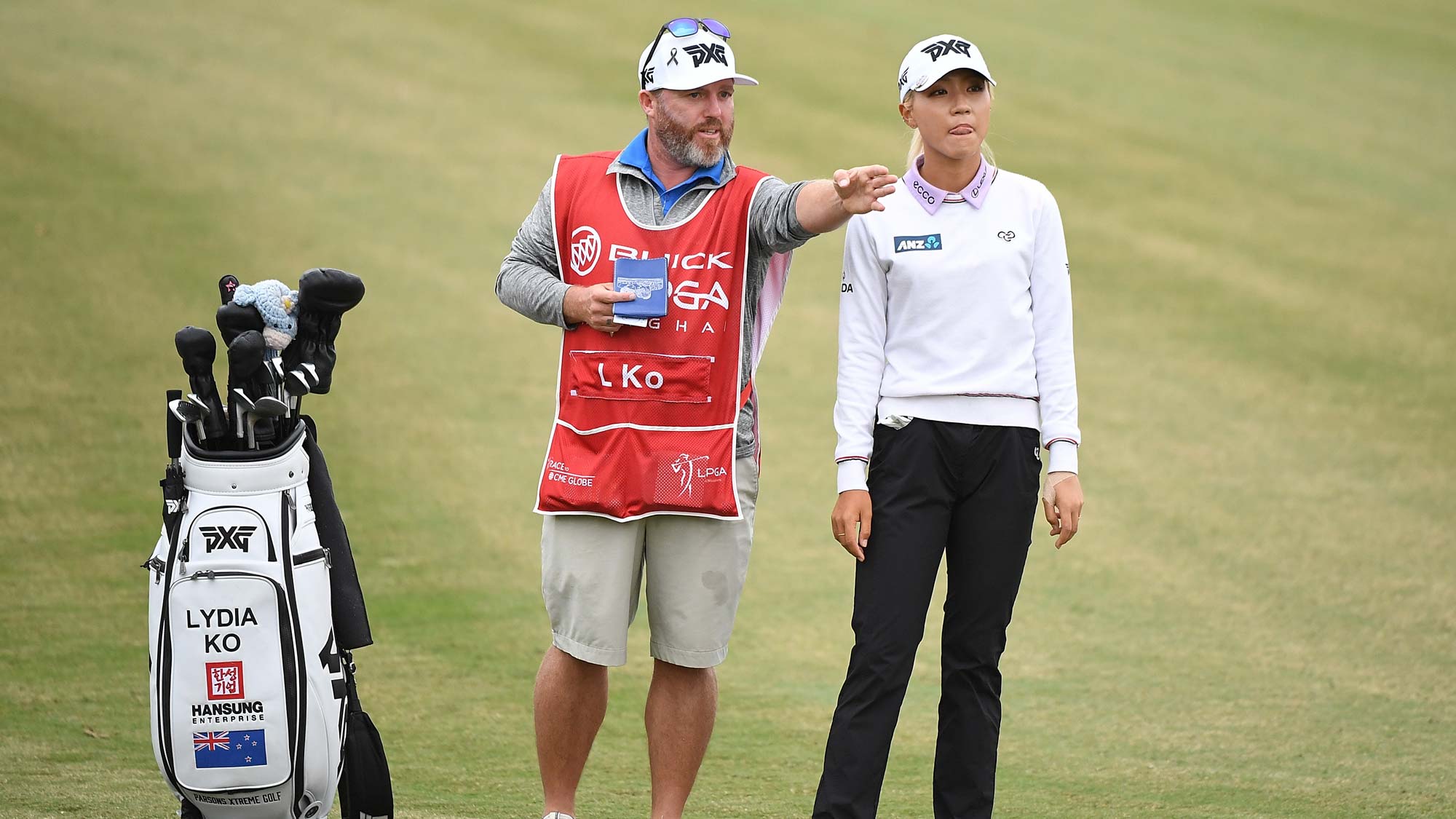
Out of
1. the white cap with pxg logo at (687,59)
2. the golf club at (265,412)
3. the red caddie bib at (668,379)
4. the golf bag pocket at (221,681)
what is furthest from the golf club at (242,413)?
the white cap with pxg logo at (687,59)

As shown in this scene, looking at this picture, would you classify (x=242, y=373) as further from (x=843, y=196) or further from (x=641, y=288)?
(x=843, y=196)

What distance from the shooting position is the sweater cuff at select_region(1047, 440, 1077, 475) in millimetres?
3113

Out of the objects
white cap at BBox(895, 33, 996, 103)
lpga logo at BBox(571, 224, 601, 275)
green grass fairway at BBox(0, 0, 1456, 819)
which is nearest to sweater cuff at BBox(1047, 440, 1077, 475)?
white cap at BBox(895, 33, 996, 103)

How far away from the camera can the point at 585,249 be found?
3.21 m

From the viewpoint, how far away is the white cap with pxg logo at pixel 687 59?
3.16 metres

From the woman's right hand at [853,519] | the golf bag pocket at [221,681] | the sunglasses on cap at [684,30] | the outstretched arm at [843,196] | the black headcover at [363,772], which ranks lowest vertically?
the black headcover at [363,772]

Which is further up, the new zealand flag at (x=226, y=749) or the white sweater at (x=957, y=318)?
the white sweater at (x=957, y=318)

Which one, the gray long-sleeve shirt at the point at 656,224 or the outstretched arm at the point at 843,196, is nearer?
the outstretched arm at the point at 843,196

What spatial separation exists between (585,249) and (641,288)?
0.64ft

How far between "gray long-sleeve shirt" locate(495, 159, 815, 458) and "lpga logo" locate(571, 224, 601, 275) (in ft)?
0.18

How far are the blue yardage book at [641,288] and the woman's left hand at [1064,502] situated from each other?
31.8 inches

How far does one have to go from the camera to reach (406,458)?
6887mm

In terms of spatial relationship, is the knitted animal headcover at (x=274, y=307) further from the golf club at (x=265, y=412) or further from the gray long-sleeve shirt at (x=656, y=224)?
the gray long-sleeve shirt at (x=656, y=224)

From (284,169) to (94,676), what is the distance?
16.5 feet
